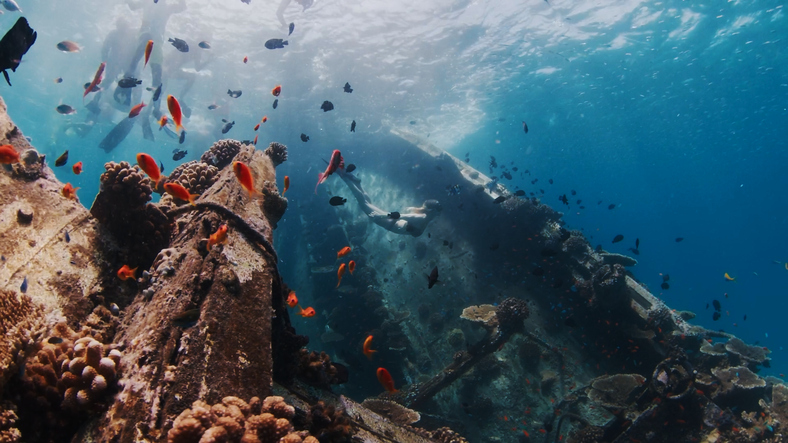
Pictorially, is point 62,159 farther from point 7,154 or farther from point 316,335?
point 316,335

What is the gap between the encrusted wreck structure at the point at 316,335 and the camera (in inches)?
98.3

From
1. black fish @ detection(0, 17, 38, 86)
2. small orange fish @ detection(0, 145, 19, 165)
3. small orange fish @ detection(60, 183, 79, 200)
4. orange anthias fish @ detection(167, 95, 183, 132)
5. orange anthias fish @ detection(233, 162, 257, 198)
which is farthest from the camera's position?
orange anthias fish @ detection(167, 95, 183, 132)

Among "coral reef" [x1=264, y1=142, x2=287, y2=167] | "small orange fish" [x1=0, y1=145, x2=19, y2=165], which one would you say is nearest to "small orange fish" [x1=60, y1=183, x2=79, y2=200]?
"small orange fish" [x1=0, y1=145, x2=19, y2=165]

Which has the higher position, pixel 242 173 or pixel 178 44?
pixel 178 44

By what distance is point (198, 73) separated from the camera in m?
28.0

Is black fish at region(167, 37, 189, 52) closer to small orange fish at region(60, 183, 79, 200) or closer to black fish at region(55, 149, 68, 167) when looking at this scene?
black fish at region(55, 149, 68, 167)

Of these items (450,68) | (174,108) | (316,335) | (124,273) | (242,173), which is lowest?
(124,273)

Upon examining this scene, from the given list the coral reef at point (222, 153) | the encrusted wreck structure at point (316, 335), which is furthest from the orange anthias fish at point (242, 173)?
the coral reef at point (222, 153)

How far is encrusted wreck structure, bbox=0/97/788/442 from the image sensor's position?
250 centimetres

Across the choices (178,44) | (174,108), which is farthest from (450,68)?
(174,108)

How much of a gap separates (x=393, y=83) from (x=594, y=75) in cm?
1983

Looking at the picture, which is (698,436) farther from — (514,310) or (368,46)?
(368,46)

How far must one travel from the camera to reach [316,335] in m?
18.4

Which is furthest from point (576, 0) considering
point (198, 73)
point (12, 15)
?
point (12, 15)
